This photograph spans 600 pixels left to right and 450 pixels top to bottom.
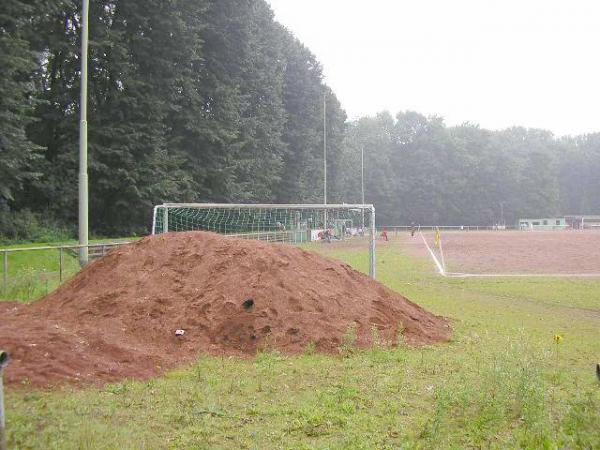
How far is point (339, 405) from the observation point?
579 centimetres

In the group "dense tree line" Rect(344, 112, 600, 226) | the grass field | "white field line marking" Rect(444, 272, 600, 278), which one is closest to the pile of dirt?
the grass field

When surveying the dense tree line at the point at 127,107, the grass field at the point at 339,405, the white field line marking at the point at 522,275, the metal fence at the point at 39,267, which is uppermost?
the dense tree line at the point at 127,107

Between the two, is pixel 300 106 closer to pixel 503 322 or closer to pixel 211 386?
pixel 503 322

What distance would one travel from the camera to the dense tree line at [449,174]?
10275 centimetres

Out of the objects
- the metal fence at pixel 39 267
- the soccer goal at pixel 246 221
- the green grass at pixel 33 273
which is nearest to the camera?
the green grass at pixel 33 273

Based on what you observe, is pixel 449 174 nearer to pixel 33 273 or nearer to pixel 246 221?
pixel 246 221

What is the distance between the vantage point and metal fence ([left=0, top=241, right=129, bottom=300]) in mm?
14125

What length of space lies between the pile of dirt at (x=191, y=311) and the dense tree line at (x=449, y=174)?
3271 inches

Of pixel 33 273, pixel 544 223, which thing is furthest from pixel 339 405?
pixel 544 223

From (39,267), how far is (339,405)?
1377cm

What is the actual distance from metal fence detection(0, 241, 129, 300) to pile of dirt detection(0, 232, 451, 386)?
422 centimetres

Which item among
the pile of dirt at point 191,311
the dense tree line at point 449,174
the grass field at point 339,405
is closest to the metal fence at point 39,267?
the pile of dirt at point 191,311

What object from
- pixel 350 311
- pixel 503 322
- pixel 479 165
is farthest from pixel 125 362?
pixel 479 165

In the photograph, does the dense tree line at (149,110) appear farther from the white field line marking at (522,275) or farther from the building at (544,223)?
the building at (544,223)
